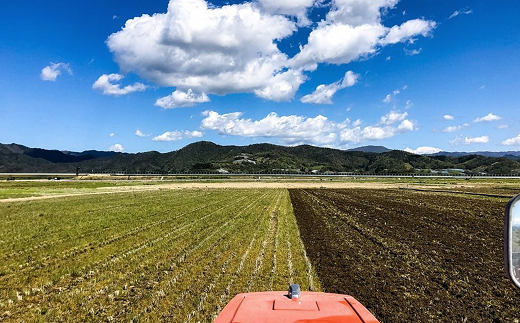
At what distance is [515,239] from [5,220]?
3323 centimetres

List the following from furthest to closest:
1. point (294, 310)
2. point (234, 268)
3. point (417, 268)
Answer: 1. point (417, 268)
2. point (234, 268)
3. point (294, 310)

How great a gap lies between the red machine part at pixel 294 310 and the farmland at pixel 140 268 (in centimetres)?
515

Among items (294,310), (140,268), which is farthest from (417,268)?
(294,310)

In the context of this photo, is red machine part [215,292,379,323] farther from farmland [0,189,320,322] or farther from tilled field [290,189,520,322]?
tilled field [290,189,520,322]

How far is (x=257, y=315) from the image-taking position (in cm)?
338

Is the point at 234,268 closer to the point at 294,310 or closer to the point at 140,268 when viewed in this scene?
the point at 140,268

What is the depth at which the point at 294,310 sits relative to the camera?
11.3 feet

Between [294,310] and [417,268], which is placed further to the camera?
[417,268]

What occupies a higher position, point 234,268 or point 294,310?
point 294,310

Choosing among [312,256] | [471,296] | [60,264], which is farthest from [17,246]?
[471,296]

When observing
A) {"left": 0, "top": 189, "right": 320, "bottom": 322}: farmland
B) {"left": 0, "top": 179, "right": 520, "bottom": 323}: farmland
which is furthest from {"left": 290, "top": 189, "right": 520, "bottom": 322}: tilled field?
{"left": 0, "top": 189, "right": 320, "bottom": 322}: farmland

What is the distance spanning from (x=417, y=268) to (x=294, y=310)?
1141cm

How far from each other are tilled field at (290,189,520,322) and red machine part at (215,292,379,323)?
5.65m

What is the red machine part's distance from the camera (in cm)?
327
